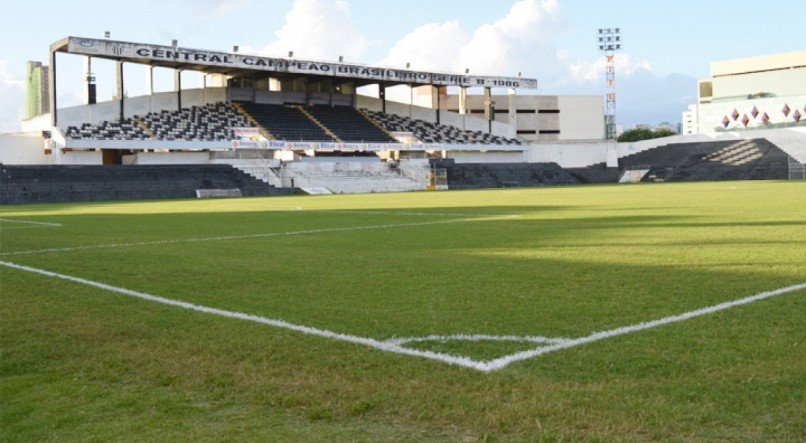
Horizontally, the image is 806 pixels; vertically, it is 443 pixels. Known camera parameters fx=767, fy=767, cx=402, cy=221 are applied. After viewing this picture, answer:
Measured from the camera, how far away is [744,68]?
314 ft

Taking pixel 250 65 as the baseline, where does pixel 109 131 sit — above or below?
below

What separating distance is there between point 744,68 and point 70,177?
82.8m

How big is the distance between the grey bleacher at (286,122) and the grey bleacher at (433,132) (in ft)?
24.9

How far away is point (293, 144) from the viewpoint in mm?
54844

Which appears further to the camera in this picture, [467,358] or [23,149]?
[23,149]

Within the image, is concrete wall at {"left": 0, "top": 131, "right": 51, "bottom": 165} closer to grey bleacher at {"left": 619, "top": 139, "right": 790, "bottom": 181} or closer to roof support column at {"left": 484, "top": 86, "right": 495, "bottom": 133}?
roof support column at {"left": 484, "top": 86, "right": 495, "bottom": 133}

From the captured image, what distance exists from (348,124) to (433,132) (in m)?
8.36

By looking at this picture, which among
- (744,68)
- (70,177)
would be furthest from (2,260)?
(744,68)

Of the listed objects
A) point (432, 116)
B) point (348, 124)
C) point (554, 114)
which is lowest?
point (348, 124)

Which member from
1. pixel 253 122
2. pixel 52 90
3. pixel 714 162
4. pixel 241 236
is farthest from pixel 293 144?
pixel 241 236

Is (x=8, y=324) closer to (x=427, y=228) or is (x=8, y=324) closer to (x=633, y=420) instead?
(x=633, y=420)

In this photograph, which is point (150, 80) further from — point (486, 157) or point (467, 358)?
point (467, 358)

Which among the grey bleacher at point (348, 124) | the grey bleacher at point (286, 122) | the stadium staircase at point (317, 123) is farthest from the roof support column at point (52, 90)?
the grey bleacher at point (348, 124)

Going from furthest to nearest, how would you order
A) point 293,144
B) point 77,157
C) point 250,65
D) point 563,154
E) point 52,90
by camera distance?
point 563,154, point 250,65, point 293,144, point 77,157, point 52,90
